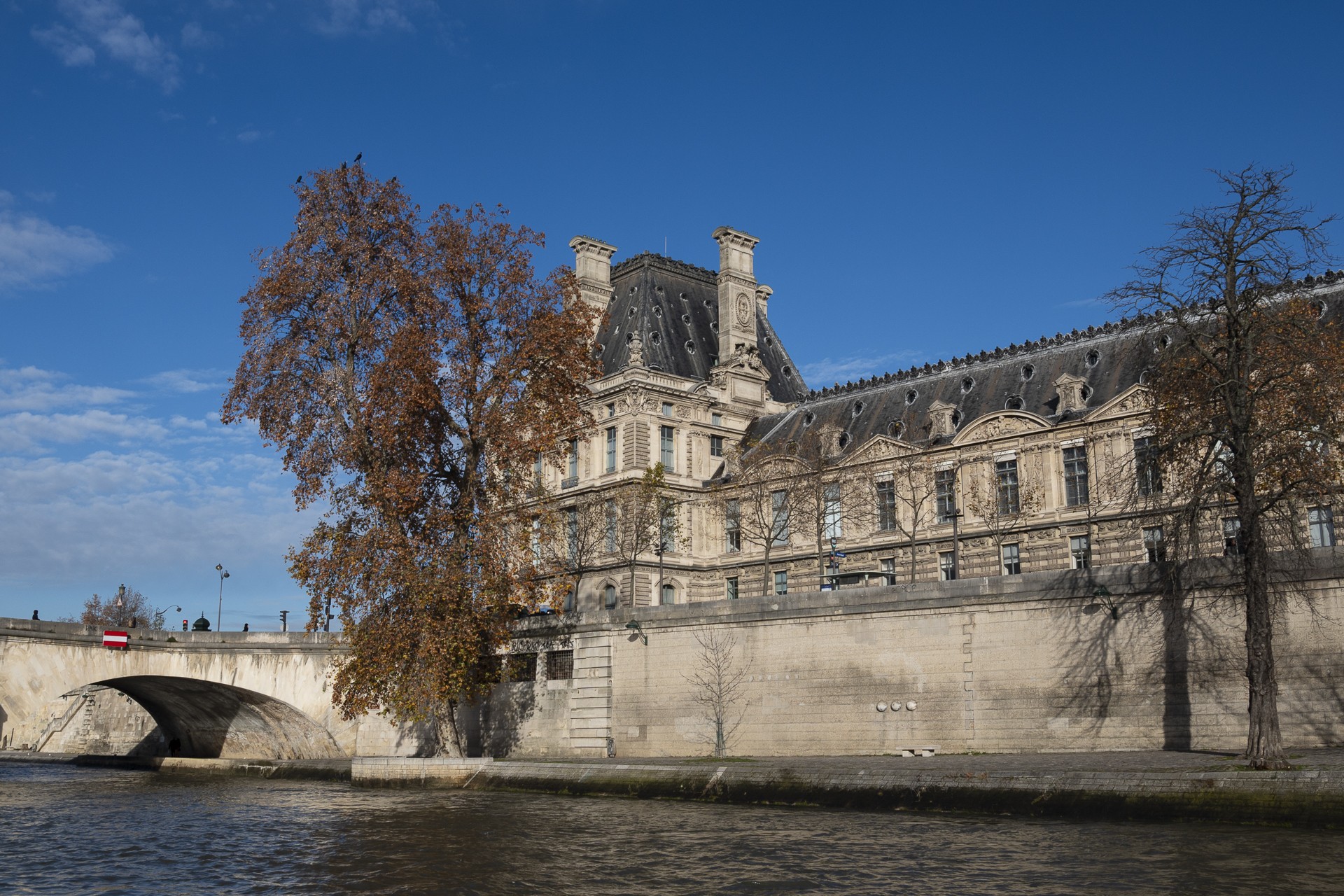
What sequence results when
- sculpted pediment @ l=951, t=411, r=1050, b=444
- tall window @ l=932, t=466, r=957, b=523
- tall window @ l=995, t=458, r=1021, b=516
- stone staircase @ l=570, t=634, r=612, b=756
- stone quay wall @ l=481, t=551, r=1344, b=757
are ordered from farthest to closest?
tall window @ l=932, t=466, r=957, b=523
tall window @ l=995, t=458, r=1021, b=516
sculpted pediment @ l=951, t=411, r=1050, b=444
stone staircase @ l=570, t=634, r=612, b=756
stone quay wall @ l=481, t=551, r=1344, b=757

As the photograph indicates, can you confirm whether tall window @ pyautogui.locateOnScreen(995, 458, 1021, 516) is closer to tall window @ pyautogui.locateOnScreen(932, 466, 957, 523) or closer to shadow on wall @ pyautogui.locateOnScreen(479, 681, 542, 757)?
tall window @ pyautogui.locateOnScreen(932, 466, 957, 523)

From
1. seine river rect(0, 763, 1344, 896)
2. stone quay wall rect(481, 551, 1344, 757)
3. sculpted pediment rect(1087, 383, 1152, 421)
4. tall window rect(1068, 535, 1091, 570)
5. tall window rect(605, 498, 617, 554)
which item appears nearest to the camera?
seine river rect(0, 763, 1344, 896)

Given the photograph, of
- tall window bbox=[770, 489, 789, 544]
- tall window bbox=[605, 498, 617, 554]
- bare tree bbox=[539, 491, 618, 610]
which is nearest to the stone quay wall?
bare tree bbox=[539, 491, 618, 610]

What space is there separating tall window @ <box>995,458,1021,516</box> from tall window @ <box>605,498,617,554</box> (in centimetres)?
1966

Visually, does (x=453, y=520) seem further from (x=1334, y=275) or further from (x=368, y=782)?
(x=1334, y=275)

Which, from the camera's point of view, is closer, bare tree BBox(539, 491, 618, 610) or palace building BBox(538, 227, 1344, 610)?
palace building BBox(538, 227, 1344, 610)

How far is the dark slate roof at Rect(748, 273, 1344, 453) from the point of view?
201ft

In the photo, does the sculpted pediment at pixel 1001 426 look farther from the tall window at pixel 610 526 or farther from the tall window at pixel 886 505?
the tall window at pixel 610 526

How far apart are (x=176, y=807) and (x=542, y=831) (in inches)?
570

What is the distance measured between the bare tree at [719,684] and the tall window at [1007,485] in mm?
24399

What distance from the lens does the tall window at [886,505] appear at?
67.2 meters

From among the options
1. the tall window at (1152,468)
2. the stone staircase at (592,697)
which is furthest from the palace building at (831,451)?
the tall window at (1152,468)

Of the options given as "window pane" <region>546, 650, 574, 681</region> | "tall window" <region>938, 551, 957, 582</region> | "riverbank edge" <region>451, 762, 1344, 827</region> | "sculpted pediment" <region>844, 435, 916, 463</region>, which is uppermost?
"sculpted pediment" <region>844, 435, 916, 463</region>

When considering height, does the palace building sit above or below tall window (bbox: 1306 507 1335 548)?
above
